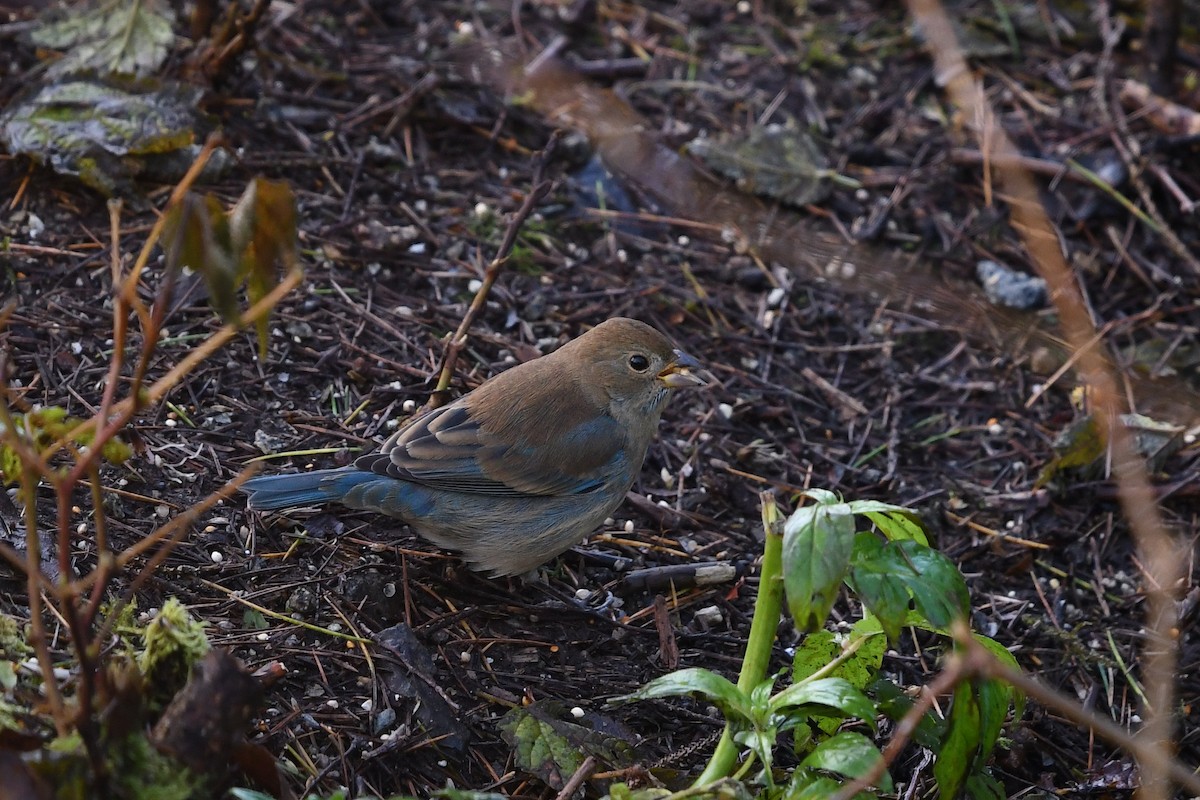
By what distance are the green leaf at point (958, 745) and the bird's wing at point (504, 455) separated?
1.59 m

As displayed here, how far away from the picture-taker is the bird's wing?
425 cm

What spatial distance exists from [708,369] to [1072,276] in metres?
1.92

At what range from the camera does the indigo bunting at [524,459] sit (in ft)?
13.5

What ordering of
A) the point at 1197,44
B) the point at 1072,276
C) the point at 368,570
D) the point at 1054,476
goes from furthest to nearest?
the point at 1197,44
the point at 1072,276
the point at 1054,476
the point at 368,570

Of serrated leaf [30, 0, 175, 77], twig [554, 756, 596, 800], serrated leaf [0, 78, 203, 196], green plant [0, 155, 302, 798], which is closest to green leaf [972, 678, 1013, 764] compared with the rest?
twig [554, 756, 596, 800]

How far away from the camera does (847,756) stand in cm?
290

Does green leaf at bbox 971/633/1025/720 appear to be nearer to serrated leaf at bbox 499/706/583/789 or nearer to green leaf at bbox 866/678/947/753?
green leaf at bbox 866/678/947/753

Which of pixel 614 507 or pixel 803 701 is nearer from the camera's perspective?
pixel 803 701

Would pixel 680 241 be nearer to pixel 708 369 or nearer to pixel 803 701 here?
pixel 708 369

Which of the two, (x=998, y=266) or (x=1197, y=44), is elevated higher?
(x=1197, y=44)

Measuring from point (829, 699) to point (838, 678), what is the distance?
0.18 meters

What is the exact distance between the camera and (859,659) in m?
3.52

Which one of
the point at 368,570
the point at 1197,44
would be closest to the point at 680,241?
the point at 368,570

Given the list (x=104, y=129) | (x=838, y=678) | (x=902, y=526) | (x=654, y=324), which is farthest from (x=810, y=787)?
(x=104, y=129)
